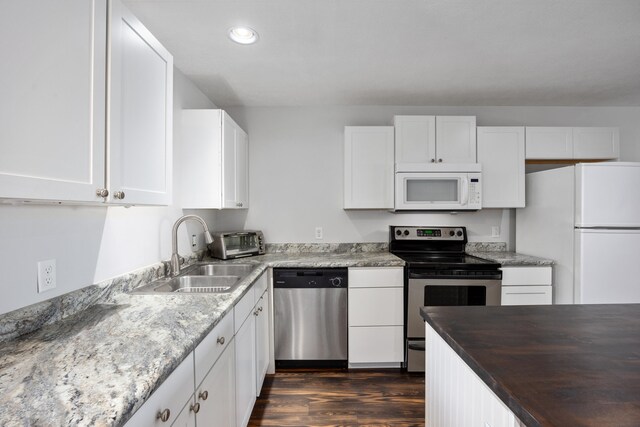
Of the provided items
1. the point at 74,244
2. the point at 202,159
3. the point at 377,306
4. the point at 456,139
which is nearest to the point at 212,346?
the point at 74,244

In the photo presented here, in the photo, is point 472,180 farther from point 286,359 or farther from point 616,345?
point 286,359

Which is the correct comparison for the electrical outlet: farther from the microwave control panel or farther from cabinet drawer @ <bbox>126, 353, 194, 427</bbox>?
the microwave control panel

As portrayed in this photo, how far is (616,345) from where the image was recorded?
2.77ft

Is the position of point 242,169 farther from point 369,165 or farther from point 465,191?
point 465,191

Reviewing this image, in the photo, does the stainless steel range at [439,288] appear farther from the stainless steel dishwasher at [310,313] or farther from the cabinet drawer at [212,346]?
the cabinet drawer at [212,346]

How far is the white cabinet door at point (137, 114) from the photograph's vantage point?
3.30 feet

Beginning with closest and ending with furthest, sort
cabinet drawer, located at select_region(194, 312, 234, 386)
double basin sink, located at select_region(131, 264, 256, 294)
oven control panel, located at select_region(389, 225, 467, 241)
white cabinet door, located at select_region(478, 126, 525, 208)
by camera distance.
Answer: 1. cabinet drawer, located at select_region(194, 312, 234, 386)
2. double basin sink, located at select_region(131, 264, 256, 294)
3. white cabinet door, located at select_region(478, 126, 525, 208)
4. oven control panel, located at select_region(389, 225, 467, 241)

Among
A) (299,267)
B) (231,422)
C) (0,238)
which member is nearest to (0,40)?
(0,238)

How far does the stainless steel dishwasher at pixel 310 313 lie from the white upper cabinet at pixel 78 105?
142 cm

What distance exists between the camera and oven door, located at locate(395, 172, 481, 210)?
2643 mm

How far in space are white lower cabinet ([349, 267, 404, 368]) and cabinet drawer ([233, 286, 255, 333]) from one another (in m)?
0.89

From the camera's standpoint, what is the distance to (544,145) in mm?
2766

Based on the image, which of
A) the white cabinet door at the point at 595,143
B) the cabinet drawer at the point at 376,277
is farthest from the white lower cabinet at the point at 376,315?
the white cabinet door at the point at 595,143

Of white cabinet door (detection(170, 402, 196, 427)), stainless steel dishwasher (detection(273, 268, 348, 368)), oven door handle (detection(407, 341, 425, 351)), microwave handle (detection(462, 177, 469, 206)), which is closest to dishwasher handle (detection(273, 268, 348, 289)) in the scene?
stainless steel dishwasher (detection(273, 268, 348, 368))
